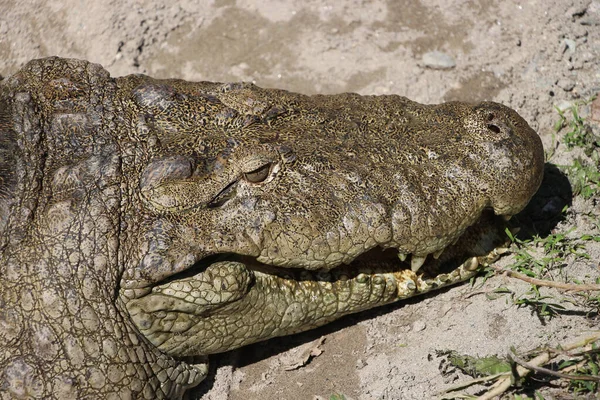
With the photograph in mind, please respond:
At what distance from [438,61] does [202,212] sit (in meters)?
2.53

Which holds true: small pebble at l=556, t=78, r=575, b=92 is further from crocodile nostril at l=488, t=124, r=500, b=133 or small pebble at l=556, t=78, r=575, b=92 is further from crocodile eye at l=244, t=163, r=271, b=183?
crocodile eye at l=244, t=163, r=271, b=183

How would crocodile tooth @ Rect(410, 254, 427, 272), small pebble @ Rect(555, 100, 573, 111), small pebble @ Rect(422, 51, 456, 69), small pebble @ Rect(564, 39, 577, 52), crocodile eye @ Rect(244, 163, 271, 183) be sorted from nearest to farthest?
1. crocodile eye @ Rect(244, 163, 271, 183)
2. crocodile tooth @ Rect(410, 254, 427, 272)
3. small pebble @ Rect(555, 100, 573, 111)
4. small pebble @ Rect(564, 39, 577, 52)
5. small pebble @ Rect(422, 51, 456, 69)

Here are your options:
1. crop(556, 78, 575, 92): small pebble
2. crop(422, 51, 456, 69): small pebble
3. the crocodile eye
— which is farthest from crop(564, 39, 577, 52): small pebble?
the crocodile eye

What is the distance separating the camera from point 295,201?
2.81 meters

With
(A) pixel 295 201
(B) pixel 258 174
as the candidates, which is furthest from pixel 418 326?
(B) pixel 258 174

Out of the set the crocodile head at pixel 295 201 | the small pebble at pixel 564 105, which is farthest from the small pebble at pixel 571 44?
the crocodile head at pixel 295 201

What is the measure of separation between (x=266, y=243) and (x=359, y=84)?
7.42 ft

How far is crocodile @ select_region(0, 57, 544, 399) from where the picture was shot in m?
2.67

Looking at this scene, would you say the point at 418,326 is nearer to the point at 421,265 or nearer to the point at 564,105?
the point at 421,265

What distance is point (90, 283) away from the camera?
266cm

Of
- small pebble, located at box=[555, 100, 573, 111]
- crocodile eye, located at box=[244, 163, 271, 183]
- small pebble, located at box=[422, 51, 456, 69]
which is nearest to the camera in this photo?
crocodile eye, located at box=[244, 163, 271, 183]

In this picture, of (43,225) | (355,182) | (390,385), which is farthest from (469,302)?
(43,225)

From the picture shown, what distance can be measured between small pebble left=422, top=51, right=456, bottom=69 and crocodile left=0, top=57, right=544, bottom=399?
1.56 m

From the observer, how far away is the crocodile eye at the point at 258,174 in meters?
2.82
